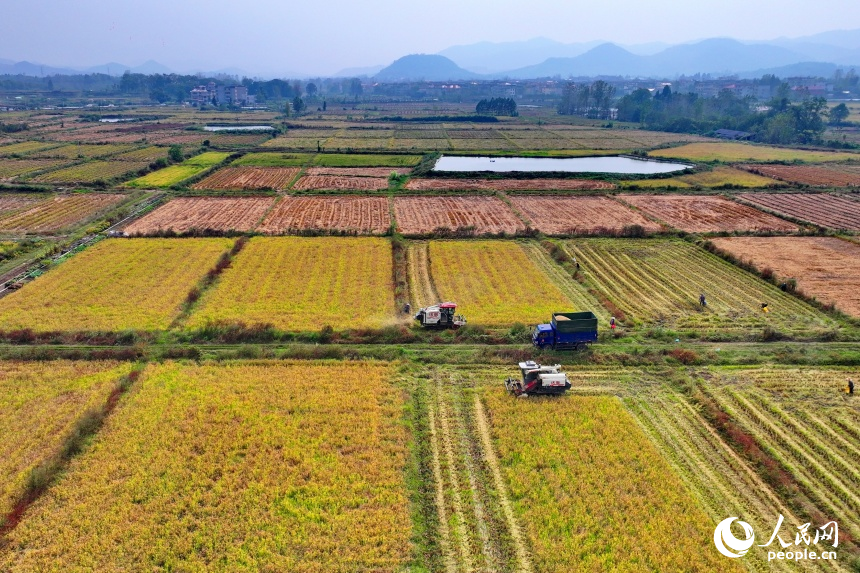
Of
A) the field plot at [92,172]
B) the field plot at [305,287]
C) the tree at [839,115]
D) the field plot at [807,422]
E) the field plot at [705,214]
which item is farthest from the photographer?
the tree at [839,115]

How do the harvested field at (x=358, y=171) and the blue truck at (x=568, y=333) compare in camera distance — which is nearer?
the blue truck at (x=568, y=333)

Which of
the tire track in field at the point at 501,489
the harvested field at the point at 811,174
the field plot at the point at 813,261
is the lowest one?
the tire track in field at the point at 501,489

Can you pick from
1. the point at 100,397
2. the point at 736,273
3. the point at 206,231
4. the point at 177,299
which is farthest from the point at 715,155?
the point at 100,397

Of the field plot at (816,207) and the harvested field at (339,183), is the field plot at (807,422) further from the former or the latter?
the harvested field at (339,183)

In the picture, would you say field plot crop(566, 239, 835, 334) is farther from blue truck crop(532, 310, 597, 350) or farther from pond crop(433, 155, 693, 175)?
pond crop(433, 155, 693, 175)

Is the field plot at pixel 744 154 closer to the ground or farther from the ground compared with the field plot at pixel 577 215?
farther from the ground

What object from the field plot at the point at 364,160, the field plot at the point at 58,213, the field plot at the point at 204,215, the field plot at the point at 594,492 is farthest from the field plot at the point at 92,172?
the field plot at the point at 594,492

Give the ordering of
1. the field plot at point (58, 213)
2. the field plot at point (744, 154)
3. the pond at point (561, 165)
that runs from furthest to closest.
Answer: the field plot at point (744, 154) → the pond at point (561, 165) → the field plot at point (58, 213)

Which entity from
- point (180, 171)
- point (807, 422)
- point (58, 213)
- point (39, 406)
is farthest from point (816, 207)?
point (180, 171)
